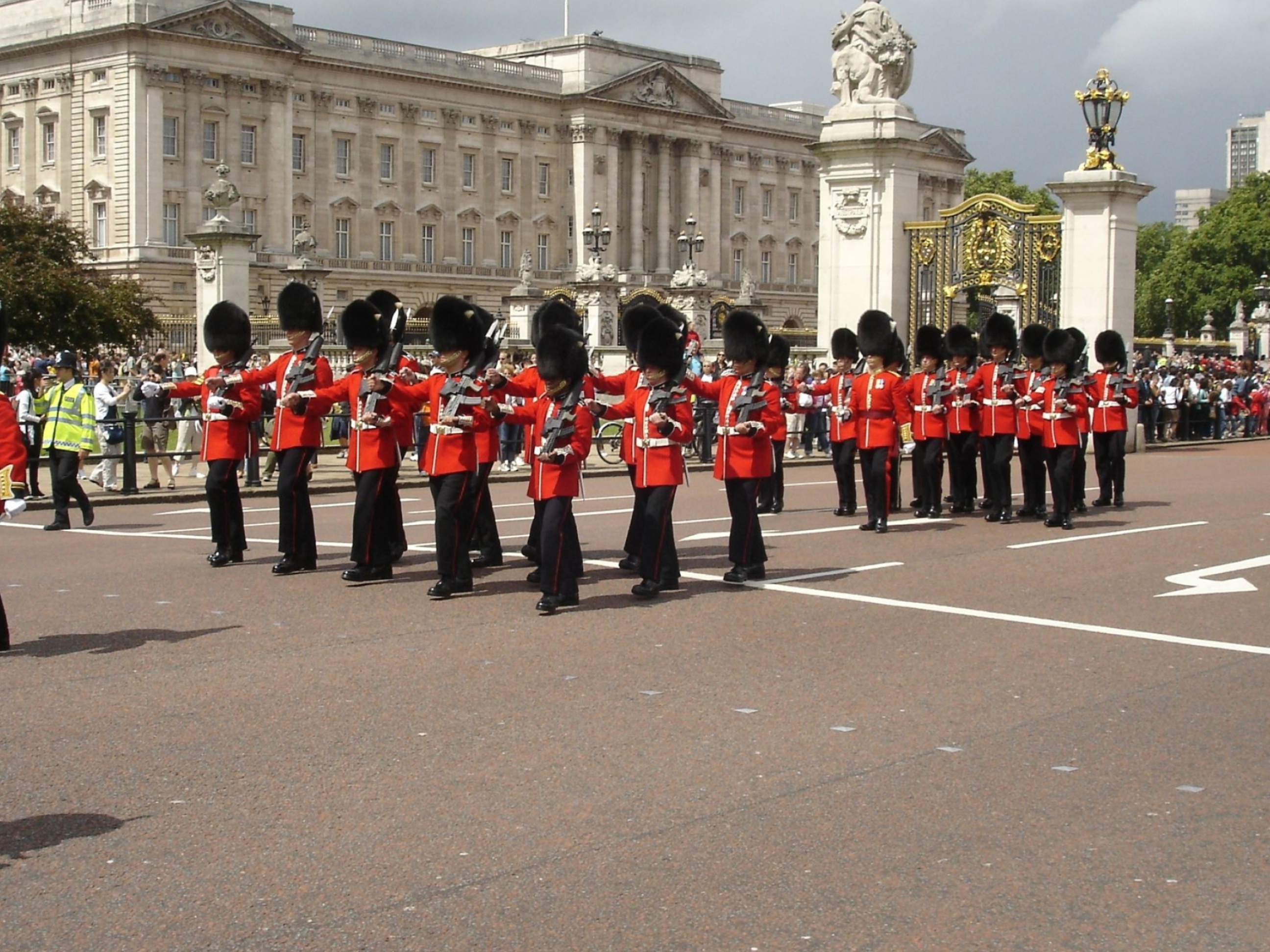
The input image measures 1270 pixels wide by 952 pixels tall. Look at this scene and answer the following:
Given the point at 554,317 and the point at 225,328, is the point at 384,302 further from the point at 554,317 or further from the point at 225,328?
the point at 554,317

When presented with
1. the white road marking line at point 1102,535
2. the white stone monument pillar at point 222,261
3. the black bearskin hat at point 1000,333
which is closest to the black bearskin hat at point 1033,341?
the black bearskin hat at point 1000,333

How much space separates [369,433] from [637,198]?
284ft

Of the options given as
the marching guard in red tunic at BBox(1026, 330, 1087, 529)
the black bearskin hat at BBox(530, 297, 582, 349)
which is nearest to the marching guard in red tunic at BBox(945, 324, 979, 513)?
the marching guard in red tunic at BBox(1026, 330, 1087, 529)

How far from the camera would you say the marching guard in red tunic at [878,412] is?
15938 millimetres

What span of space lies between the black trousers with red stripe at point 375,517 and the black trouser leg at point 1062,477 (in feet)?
20.6

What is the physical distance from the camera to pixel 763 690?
859 centimetres

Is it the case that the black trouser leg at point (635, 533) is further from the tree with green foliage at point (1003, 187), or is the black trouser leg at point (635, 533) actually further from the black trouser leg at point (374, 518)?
the tree with green foliage at point (1003, 187)

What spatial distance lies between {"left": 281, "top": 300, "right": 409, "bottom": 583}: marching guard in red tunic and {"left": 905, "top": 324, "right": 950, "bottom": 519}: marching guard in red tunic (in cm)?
623

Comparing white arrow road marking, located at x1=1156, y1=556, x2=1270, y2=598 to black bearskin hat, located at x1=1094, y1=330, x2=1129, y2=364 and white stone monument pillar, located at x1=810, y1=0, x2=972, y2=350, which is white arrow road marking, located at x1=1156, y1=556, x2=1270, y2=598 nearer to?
black bearskin hat, located at x1=1094, y1=330, x2=1129, y2=364

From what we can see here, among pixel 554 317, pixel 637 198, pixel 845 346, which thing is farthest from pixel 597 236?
pixel 637 198

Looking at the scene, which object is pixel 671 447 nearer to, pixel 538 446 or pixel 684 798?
pixel 538 446

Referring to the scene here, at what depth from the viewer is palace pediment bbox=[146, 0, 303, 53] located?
74.8 metres

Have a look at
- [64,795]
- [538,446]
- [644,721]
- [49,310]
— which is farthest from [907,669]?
[49,310]

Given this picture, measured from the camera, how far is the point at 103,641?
994 cm
